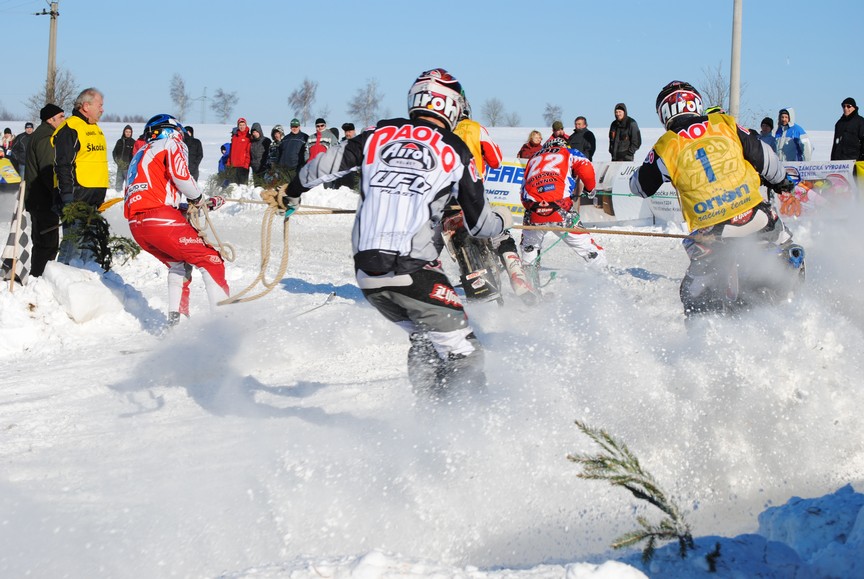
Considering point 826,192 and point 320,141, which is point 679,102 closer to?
point 826,192

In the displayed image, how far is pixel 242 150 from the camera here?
1878cm

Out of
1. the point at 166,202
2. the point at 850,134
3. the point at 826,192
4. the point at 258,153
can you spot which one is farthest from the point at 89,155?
the point at 850,134

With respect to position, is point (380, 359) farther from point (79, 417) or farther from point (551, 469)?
point (551, 469)

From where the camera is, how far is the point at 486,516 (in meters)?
3.60

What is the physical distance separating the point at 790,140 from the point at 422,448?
1199 centimetres

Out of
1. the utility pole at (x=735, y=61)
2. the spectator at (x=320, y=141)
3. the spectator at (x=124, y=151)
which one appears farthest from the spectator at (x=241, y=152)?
the utility pole at (x=735, y=61)

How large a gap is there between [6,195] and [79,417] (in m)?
11.2

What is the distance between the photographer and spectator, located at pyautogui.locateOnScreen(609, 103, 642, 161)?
50.0 feet

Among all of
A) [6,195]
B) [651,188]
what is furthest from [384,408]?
[6,195]

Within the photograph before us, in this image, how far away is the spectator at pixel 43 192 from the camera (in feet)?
29.0

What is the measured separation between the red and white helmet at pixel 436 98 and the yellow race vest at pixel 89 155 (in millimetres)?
5109

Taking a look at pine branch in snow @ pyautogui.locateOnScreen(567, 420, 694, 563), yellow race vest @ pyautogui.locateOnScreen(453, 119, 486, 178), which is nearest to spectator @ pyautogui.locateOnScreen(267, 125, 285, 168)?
yellow race vest @ pyautogui.locateOnScreen(453, 119, 486, 178)

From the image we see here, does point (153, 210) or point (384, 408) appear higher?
point (153, 210)

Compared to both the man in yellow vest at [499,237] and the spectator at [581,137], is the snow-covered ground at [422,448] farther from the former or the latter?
the spectator at [581,137]
